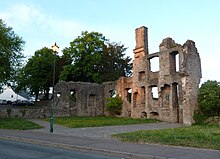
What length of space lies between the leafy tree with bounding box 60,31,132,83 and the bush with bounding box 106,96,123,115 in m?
8.24

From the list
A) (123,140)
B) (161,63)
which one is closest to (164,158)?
(123,140)

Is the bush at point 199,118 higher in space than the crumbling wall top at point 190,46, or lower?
lower

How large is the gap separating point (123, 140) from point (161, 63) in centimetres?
1992

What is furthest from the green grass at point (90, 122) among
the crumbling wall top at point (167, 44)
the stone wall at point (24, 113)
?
the crumbling wall top at point (167, 44)

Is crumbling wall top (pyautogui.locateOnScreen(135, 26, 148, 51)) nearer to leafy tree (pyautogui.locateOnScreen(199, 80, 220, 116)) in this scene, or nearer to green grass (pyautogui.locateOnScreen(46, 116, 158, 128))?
leafy tree (pyautogui.locateOnScreen(199, 80, 220, 116))

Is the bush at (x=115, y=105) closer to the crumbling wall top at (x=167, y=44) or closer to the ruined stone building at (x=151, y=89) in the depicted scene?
the ruined stone building at (x=151, y=89)

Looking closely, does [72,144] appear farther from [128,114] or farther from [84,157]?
[128,114]

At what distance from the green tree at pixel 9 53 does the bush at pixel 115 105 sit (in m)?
14.4

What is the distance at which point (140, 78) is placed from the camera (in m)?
35.2

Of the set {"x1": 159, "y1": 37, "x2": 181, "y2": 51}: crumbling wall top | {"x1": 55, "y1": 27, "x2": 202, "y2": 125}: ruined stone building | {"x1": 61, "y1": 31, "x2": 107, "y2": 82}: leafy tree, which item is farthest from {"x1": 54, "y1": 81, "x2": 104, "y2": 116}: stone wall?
{"x1": 159, "y1": 37, "x2": 181, "y2": 51}: crumbling wall top

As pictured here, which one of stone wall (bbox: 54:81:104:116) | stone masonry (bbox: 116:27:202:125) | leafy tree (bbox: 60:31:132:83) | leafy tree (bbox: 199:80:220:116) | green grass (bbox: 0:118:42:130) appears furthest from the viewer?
leafy tree (bbox: 60:31:132:83)

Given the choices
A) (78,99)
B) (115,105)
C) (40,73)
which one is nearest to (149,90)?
(115,105)

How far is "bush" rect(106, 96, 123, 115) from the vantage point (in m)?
36.7

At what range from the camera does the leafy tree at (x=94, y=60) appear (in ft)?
150
